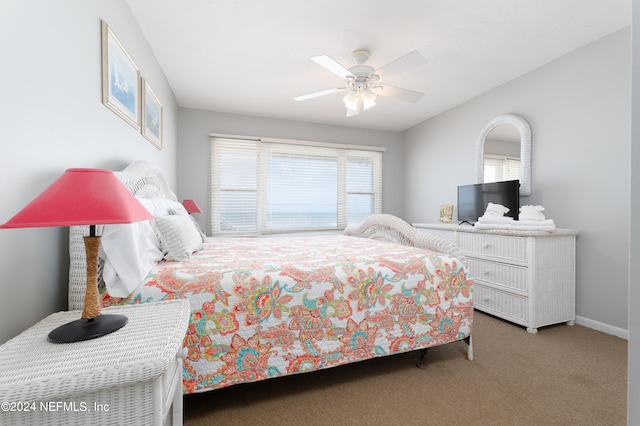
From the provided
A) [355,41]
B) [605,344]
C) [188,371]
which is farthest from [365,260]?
[605,344]

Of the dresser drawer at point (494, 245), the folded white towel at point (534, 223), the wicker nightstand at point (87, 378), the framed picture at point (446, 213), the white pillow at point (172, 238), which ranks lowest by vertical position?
the wicker nightstand at point (87, 378)

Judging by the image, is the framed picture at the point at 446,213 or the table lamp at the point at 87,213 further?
the framed picture at the point at 446,213

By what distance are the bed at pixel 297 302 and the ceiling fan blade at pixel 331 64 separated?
1427 millimetres

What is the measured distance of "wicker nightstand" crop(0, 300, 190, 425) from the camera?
2.08ft

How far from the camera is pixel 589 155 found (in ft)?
8.07

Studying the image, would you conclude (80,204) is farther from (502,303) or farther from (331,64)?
(502,303)

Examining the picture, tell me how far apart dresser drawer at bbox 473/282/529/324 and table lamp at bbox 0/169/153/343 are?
9.60 ft

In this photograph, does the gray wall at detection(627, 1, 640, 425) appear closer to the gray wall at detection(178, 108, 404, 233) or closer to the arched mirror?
the arched mirror

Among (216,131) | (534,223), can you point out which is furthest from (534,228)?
(216,131)

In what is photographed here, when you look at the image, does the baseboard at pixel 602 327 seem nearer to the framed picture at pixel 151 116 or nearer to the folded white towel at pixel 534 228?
the folded white towel at pixel 534 228

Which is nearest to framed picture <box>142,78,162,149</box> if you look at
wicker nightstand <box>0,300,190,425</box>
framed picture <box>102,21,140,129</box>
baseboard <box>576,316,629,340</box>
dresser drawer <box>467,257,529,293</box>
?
framed picture <box>102,21,140,129</box>

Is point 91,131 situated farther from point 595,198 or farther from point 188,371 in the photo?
point 595,198

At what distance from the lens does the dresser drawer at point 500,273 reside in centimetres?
245

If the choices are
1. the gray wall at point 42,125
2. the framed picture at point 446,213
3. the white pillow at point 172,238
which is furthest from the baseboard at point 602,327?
the gray wall at point 42,125
